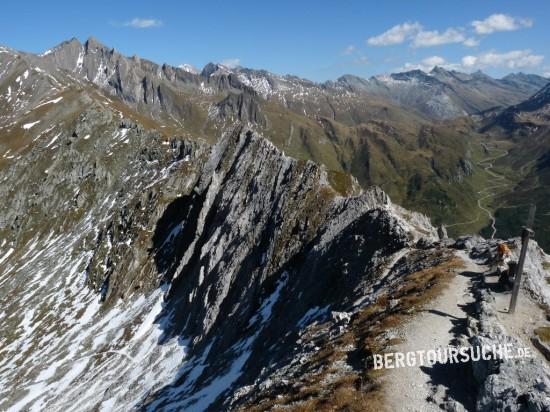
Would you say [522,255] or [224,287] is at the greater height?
[522,255]

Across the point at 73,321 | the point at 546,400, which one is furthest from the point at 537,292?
the point at 73,321

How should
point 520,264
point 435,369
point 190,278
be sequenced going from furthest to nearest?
point 190,278 → point 520,264 → point 435,369

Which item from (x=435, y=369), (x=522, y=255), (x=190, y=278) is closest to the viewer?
(x=435, y=369)

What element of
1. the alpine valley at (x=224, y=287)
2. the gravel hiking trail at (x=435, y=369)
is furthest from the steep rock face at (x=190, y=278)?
the gravel hiking trail at (x=435, y=369)

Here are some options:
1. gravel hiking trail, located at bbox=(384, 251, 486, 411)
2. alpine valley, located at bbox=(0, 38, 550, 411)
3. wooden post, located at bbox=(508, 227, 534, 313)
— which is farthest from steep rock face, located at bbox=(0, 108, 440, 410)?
wooden post, located at bbox=(508, 227, 534, 313)

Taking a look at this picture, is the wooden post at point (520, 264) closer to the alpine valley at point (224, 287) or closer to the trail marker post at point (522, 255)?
the trail marker post at point (522, 255)

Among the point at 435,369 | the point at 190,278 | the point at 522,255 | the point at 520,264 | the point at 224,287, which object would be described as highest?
the point at 522,255

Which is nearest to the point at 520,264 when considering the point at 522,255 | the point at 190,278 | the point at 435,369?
the point at 522,255

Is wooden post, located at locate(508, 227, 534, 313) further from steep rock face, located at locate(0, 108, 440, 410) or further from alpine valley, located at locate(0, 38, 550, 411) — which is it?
steep rock face, located at locate(0, 108, 440, 410)

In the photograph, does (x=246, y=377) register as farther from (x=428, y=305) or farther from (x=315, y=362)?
(x=428, y=305)

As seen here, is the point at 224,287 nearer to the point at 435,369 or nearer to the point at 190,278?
the point at 190,278

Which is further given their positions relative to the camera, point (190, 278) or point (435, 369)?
point (190, 278)

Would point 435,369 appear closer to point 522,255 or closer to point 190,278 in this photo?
point 522,255
